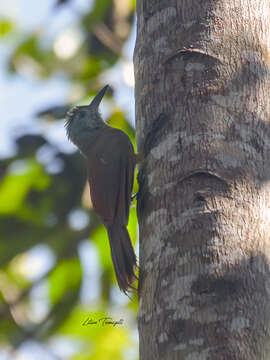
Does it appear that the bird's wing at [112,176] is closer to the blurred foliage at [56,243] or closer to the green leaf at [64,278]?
the blurred foliage at [56,243]

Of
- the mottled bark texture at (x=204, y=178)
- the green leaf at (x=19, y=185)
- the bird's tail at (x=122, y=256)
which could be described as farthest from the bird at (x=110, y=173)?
the mottled bark texture at (x=204, y=178)

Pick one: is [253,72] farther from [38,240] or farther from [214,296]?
[38,240]

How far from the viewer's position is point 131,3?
560 cm

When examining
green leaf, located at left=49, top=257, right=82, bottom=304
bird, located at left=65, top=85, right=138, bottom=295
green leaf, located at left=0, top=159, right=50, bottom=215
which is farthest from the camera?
green leaf, located at left=0, top=159, right=50, bottom=215

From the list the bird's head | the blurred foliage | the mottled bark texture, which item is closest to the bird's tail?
the blurred foliage

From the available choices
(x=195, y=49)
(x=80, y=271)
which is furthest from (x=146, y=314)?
(x=80, y=271)

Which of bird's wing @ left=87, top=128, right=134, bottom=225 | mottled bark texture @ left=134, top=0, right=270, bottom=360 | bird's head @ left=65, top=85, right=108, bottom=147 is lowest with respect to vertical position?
mottled bark texture @ left=134, top=0, right=270, bottom=360

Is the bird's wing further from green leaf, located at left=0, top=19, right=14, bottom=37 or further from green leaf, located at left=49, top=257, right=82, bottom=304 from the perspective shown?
green leaf, located at left=0, top=19, right=14, bottom=37

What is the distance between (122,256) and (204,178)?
1.56m

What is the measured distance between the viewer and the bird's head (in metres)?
5.30

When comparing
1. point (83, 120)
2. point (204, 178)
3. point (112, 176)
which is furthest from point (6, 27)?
point (204, 178)

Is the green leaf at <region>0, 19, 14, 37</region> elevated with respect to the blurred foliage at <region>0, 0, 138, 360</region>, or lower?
elevated

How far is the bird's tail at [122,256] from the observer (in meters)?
3.80

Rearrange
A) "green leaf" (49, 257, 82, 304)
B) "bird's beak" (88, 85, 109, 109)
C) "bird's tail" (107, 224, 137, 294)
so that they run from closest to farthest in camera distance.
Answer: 1. "bird's tail" (107, 224, 137, 294)
2. "green leaf" (49, 257, 82, 304)
3. "bird's beak" (88, 85, 109, 109)
